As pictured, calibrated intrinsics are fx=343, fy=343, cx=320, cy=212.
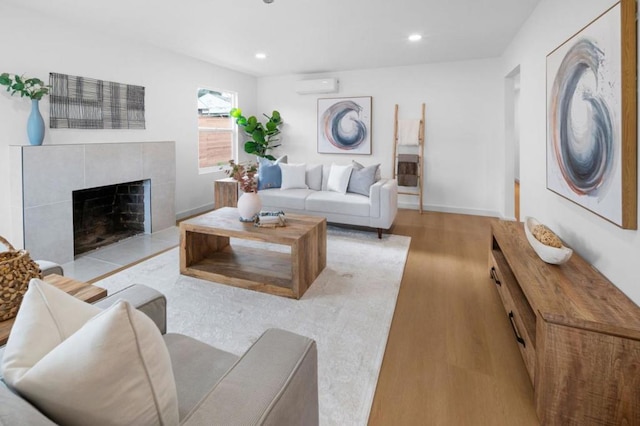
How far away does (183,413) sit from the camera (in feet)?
3.20

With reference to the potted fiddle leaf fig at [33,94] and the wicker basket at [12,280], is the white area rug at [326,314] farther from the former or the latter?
the potted fiddle leaf fig at [33,94]

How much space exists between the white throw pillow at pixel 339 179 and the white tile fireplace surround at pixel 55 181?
241 cm

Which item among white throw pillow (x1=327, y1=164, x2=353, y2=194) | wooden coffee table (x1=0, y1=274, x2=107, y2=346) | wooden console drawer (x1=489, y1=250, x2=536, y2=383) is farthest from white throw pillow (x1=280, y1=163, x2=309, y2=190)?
wooden coffee table (x1=0, y1=274, x2=107, y2=346)

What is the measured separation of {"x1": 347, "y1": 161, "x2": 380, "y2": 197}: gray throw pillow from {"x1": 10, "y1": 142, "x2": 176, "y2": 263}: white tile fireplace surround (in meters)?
2.66

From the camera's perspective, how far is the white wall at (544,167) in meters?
1.67

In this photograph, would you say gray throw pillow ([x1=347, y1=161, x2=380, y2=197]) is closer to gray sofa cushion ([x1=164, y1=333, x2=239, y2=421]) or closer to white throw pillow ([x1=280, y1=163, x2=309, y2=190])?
white throw pillow ([x1=280, y1=163, x2=309, y2=190])

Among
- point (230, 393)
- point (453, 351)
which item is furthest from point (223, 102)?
point (230, 393)

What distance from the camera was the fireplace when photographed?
392 centimetres

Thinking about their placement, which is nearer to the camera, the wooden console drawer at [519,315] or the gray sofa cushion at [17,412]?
the gray sofa cushion at [17,412]

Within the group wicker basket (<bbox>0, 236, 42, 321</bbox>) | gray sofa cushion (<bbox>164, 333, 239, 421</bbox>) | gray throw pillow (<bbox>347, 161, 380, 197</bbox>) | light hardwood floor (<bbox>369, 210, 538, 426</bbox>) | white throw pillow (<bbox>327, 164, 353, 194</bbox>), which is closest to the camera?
gray sofa cushion (<bbox>164, 333, 239, 421</bbox>)

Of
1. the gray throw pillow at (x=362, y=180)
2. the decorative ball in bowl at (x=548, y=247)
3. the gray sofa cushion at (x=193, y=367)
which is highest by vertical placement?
the gray throw pillow at (x=362, y=180)

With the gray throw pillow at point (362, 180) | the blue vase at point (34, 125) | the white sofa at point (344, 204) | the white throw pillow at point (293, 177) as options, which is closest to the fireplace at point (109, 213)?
the blue vase at point (34, 125)

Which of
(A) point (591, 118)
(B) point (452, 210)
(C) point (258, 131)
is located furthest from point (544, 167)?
(C) point (258, 131)

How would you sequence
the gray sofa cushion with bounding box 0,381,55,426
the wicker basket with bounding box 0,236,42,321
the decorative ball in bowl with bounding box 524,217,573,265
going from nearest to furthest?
the gray sofa cushion with bounding box 0,381,55,426, the wicker basket with bounding box 0,236,42,321, the decorative ball in bowl with bounding box 524,217,573,265
